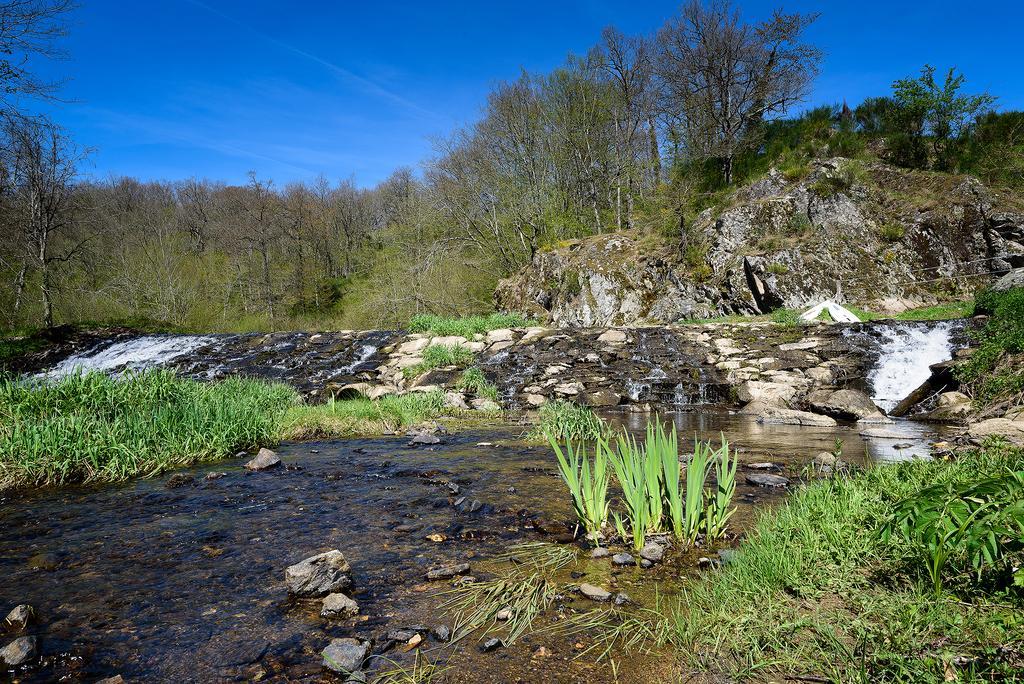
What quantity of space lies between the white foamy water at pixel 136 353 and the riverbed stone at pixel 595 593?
1702cm

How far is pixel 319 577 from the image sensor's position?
2982 mm

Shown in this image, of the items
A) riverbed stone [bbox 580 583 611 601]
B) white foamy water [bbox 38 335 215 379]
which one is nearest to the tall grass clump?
riverbed stone [bbox 580 583 611 601]

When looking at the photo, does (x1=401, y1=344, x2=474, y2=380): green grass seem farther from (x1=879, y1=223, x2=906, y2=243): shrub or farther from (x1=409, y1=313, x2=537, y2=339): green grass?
(x1=879, y1=223, x2=906, y2=243): shrub

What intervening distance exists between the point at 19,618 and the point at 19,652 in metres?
0.43

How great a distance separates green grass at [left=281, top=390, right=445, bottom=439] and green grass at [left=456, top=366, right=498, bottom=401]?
168 centimetres

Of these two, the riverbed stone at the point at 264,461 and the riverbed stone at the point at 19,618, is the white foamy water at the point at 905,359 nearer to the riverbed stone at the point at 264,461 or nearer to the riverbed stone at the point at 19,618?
the riverbed stone at the point at 264,461

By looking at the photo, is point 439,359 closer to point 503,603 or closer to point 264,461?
point 264,461

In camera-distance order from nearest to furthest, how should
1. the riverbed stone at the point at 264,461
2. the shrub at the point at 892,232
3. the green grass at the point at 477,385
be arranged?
the riverbed stone at the point at 264,461 < the green grass at the point at 477,385 < the shrub at the point at 892,232

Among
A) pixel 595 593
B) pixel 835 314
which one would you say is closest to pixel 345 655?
pixel 595 593

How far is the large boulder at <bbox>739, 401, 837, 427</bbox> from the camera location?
28.6 ft

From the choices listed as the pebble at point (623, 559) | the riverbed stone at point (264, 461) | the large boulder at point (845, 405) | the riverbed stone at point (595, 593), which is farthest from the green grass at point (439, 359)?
the riverbed stone at point (595, 593)

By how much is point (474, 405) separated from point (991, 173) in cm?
2268

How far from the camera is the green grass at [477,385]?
453 inches

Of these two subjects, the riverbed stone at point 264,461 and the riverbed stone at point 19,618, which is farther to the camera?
the riverbed stone at point 264,461
